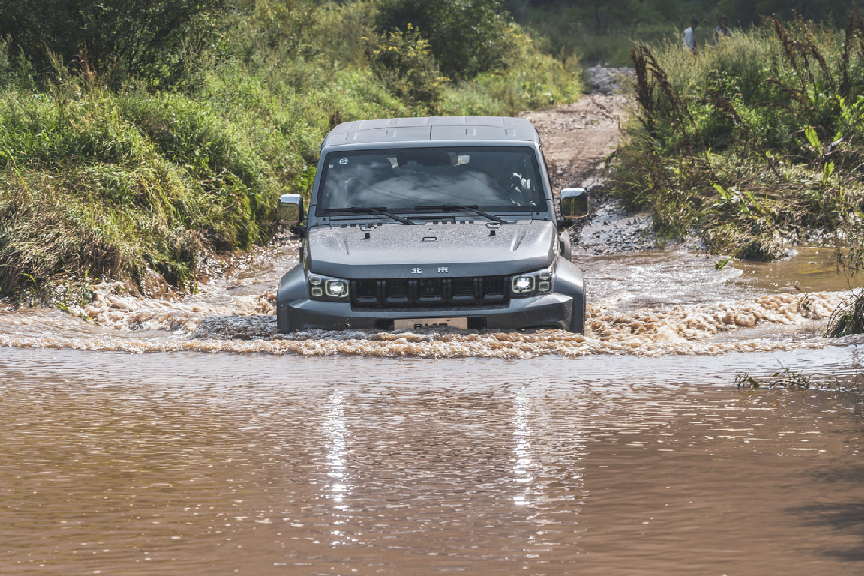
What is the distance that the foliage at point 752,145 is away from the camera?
40.5 feet

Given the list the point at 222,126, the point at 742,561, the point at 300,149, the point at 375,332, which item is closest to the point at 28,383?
the point at 375,332

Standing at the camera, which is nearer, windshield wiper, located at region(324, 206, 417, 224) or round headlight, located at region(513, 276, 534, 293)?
round headlight, located at region(513, 276, 534, 293)

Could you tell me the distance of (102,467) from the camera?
4.73 metres

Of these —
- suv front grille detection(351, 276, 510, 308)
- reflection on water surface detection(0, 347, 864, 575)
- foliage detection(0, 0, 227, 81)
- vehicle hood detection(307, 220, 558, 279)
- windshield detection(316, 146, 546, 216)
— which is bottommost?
reflection on water surface detection(0, 347, 864, 575)

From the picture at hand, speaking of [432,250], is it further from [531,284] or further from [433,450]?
[433,450]

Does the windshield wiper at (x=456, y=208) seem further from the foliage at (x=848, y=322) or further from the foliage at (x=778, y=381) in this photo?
the foliage at (x=848, y=322)

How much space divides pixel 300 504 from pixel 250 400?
197 cm

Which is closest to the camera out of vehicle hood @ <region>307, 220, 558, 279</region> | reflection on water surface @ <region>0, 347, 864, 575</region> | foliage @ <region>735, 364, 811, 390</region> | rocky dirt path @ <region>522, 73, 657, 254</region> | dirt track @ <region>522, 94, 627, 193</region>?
reflection on water surface @ <region>0, 347, 864, 575</region>

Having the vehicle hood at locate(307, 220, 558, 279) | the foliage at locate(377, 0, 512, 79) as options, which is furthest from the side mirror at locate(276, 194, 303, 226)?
the foliage at locate(377, 0, 512, 79)

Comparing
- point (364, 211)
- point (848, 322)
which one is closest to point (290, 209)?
point (364, 211)

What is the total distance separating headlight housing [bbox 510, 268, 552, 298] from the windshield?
2.98 ft

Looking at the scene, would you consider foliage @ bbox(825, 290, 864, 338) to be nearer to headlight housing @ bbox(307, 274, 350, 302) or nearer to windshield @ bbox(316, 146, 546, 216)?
windshield @ bbox(316, 146, 546, 216)

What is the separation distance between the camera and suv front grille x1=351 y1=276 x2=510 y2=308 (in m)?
7.16

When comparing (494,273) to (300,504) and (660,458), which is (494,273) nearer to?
(660,458)
